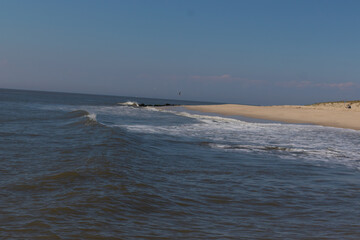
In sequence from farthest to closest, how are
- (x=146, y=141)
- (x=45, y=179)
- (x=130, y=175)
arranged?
(x=146, y=141) < (x=130, y=175) < (x=45, y=179)

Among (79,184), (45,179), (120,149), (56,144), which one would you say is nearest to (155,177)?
(79,184)

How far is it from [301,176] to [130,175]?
4682mm

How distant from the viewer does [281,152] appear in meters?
13.6

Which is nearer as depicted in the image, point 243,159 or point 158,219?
point 158,219

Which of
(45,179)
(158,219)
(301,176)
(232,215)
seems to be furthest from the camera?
(301,176)

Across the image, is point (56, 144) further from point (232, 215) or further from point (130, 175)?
point (232, 215)

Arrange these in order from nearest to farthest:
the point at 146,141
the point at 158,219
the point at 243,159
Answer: the point at 158,219, the point at 243,159, the point at 146,141

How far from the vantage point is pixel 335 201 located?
6984 mm

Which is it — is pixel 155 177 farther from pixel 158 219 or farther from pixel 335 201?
pixel 335 201

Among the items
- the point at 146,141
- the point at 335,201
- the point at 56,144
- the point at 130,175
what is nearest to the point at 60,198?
the point at 130,175

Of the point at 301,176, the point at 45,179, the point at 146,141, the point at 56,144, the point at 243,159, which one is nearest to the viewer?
the point at 45,179

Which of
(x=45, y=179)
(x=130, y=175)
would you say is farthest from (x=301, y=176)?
(x=45, y=179)

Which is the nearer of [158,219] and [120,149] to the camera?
[158,219]

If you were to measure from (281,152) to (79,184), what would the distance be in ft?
29.2
